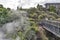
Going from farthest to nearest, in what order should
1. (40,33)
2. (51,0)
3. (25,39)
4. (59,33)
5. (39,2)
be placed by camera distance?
(51,0), (39,2), (40,33), (25,39), (59,33)

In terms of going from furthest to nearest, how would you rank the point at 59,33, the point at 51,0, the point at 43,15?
the point at 51,0 < the point at 43,15 < the point at 59,33

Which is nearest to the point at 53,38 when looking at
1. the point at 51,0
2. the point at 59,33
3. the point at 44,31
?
the point at 44,31

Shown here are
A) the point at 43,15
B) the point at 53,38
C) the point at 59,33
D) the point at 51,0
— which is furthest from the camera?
the point at 51,0

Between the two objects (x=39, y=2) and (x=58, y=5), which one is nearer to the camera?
(x=39, y=2)

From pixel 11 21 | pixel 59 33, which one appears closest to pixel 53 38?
pixel 11 21

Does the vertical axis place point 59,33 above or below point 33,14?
above

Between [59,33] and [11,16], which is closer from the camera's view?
[59,33]

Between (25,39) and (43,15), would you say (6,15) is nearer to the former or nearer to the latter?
(25,39)

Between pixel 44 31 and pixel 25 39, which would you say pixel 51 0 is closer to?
pixel 44 31

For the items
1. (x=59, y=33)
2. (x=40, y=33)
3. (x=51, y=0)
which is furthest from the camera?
(x=51, y=0)

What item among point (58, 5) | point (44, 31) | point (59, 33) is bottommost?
point (58, 5)
